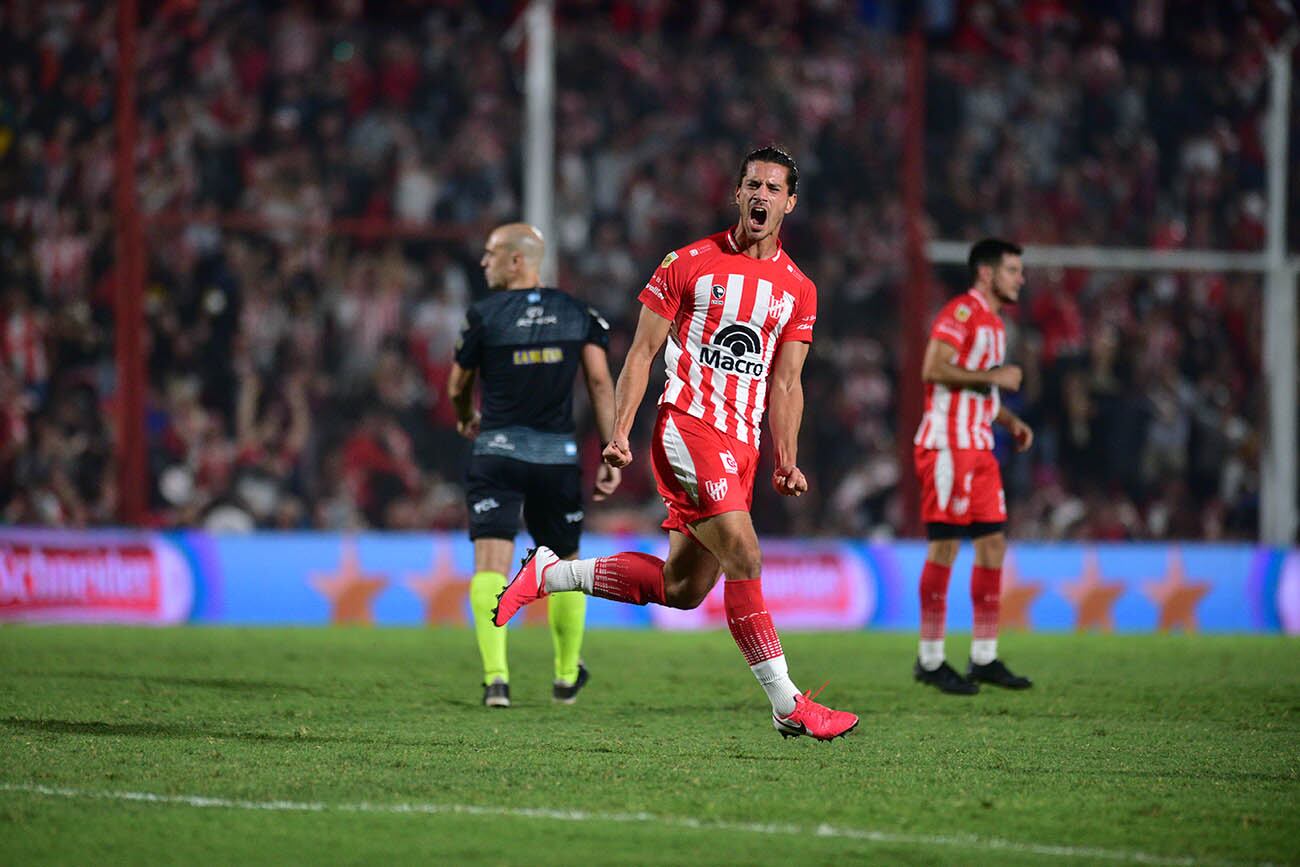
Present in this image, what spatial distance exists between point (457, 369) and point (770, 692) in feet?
8.07

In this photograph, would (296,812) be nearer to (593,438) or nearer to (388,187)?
(593,438)

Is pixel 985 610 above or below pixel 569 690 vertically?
above

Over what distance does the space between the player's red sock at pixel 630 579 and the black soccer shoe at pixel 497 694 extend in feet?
3.88

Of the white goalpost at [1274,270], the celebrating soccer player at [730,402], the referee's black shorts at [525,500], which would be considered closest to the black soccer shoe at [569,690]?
the referee's black shorts at [525,500]

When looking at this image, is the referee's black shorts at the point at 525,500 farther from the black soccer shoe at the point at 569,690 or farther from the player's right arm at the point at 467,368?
the black soccer shoe at the point at 569,690

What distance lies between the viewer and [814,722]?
19.6 ft

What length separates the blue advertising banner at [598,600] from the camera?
40.2 ft

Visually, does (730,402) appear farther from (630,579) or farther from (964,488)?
(964,488)

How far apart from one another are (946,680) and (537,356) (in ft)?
8.42

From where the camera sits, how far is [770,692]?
19.9ft

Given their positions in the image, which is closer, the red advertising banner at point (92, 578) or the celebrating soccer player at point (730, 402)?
the celebrating soccer player at point (730, 402)

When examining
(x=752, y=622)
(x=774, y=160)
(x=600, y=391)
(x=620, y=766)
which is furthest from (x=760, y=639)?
(x=600, y=391)

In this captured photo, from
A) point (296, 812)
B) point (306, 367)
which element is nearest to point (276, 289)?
point (306, 367)

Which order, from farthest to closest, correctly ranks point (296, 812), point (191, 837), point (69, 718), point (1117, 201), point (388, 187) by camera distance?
point (1117, 201) < point (388, 187) < point (69, 718) < point (296, 812) < point (191, 837)
